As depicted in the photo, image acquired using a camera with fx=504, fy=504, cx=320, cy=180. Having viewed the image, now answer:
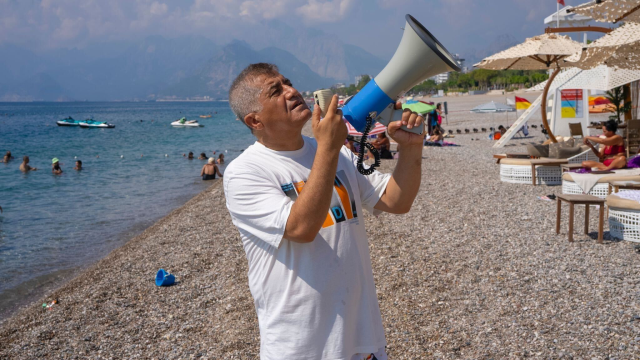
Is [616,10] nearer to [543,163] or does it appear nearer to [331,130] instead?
[543,163]

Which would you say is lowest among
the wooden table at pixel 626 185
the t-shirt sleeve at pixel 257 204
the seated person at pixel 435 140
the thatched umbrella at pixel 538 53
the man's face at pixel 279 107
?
the wooden table at pixel 626 185

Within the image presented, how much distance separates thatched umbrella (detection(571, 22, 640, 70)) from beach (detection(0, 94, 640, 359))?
2.66 meters

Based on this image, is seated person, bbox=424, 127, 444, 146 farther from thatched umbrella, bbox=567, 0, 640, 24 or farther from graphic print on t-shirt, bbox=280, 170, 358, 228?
graphic print on t-shirt, bbox=280, 170, 358, 228

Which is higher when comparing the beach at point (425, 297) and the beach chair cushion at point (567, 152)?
the beach chair cushion at point (567, 152)

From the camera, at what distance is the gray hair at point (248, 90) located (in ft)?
6.27

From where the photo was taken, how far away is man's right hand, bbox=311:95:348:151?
5.62ft

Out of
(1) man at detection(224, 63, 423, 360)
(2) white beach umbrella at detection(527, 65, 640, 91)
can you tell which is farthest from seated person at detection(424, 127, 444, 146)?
(1) man at detection(224, 63, 423, 360)

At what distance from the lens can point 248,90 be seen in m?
1.94

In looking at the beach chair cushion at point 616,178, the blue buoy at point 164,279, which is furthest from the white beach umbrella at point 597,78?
the blue buoy at point 164,279

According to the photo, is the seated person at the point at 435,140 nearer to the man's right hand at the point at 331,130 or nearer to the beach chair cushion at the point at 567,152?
the beach chair cushion at the point at 567,152

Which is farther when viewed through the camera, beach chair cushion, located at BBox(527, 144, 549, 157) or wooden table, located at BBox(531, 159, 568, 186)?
beach chair cushion, located at BBox(527, 144, 549, 157)

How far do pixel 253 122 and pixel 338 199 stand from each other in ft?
1.44

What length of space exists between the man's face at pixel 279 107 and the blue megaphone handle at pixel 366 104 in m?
0.29

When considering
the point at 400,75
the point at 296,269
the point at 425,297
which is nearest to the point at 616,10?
the point at 425,297
